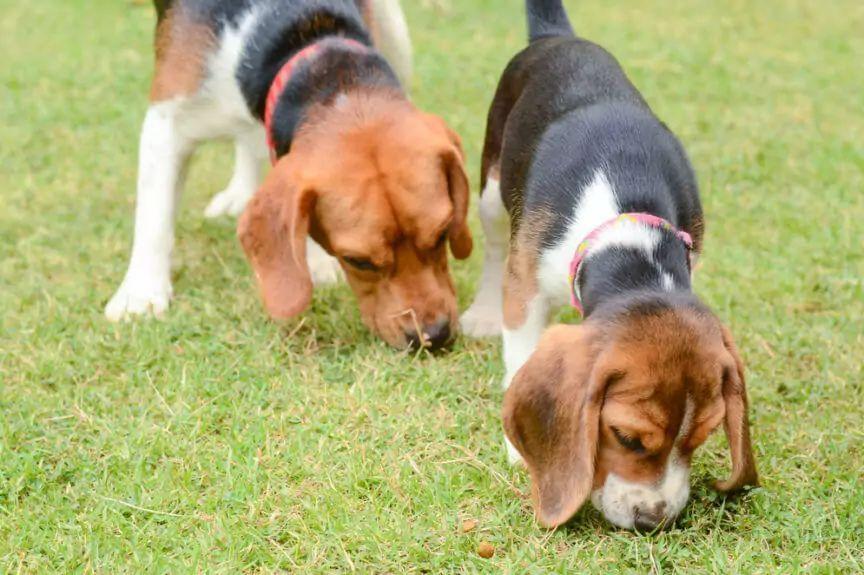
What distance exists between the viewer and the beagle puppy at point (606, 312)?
375 cm

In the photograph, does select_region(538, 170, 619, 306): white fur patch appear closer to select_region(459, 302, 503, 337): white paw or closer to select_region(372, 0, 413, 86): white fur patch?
select_region(459, 302, 503, 337): white paw

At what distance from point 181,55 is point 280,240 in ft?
4.76

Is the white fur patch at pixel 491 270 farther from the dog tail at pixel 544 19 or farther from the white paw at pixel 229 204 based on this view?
the white paw at pixel 229 204

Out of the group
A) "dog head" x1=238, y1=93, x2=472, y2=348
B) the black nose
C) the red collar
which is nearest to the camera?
"dog head" x1=238, y1=93, x2=472, y2=348

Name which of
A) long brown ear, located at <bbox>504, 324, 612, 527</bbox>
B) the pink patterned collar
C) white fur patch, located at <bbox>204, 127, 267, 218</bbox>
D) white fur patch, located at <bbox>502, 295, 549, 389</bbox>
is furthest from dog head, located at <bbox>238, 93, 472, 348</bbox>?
white fur patch, located at <bbox>204, 127, 267, 218</bbox>

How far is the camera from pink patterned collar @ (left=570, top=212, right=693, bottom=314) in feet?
14.1

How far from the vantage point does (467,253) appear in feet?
18.6

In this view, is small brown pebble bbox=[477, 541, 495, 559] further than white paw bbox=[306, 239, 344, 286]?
No

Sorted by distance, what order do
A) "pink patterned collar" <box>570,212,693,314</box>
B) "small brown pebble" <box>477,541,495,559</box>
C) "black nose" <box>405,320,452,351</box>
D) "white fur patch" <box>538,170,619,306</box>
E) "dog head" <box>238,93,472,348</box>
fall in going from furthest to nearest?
"black nose" <box>405,320,452,351</box>, "dog head" <box>238,93,472,348</box>, "white fur patch" <box>538,170,619,306</box>, "pink patterned collar" <box>570,212,693,314</box>, "small brown pebble" <box>477,541,495,559</box>

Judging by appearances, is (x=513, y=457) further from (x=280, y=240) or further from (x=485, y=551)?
(x=280, y=240)

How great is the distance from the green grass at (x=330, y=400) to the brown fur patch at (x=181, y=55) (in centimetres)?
111

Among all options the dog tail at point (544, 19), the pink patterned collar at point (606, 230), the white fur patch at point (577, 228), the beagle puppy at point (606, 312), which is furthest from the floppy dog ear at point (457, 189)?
the pink patterned collar at point (606, 230)

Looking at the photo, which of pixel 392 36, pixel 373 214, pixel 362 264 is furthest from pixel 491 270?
pixel 392 36

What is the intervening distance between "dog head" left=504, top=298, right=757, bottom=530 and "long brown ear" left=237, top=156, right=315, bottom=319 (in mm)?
1634
